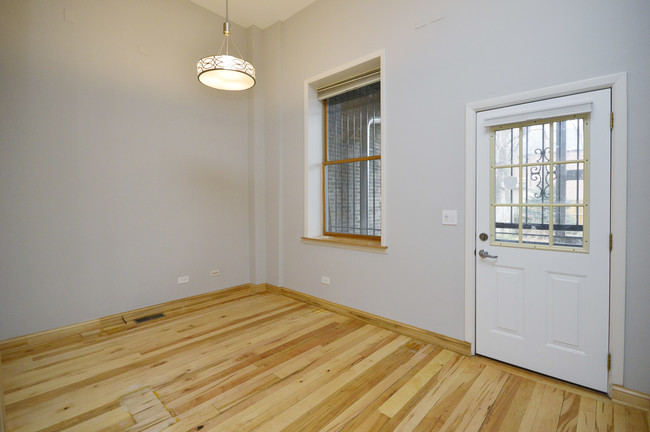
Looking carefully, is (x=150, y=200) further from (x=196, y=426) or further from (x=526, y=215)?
(x=526, y=215)

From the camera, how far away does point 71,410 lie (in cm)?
191

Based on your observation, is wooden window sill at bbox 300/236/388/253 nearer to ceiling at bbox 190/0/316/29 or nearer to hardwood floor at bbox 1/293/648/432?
hardwood floor at bbox 1/293/648/432

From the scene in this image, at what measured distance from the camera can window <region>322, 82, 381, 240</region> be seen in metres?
3.56

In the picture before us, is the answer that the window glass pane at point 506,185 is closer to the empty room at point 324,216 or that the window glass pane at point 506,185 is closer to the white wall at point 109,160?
the empty room at point 324,216

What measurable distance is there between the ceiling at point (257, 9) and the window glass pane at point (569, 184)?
3363 millimetres

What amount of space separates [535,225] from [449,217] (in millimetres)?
623

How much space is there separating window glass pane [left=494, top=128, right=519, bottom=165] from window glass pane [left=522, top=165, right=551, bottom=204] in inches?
5.0

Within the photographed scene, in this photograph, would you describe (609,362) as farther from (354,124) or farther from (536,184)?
(354,124)

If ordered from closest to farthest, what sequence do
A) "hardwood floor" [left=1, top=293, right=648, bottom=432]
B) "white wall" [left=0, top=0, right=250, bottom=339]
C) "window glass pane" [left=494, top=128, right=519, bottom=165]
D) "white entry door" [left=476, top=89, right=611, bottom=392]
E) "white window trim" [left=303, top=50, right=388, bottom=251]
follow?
1. "hardwood floor" [left=1, top=293, right=648, bottom=432]
2. "white entry door" [left=476, top=89, right=611, bottom=392]
3. "window glass pane" [left=494, top=128, right=519, bottom=165]
4. "white wall" [left=0, top=0, right=250, bottom=339]
5. "white window trim" [left=303, top=50, right=388, bottom=251]

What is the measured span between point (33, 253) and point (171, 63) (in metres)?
2.49

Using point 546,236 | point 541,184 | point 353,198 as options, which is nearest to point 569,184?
point 541,184

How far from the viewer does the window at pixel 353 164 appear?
3561 mm

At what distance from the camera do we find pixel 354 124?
149 inches

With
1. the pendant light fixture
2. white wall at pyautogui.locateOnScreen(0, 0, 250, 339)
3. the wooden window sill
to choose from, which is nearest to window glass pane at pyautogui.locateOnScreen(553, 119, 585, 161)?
the wooden window sill
